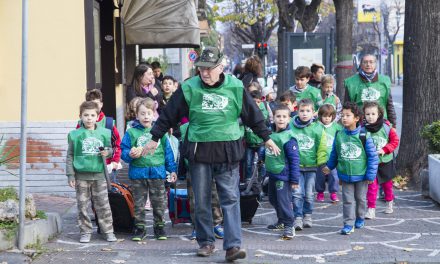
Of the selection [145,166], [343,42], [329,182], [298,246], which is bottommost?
[298,246]

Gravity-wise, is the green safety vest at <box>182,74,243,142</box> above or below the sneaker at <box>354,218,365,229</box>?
above

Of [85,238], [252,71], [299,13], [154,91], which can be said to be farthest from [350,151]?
[299,13]

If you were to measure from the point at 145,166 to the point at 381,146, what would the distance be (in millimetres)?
2900

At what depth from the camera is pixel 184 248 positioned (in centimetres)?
806

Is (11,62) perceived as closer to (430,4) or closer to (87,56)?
(87,56)

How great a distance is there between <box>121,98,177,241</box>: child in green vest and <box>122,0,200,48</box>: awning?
19.5 ft

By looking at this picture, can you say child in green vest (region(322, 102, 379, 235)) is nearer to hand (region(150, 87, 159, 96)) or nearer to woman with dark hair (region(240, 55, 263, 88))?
hand (region(150, 87, 159, 96))

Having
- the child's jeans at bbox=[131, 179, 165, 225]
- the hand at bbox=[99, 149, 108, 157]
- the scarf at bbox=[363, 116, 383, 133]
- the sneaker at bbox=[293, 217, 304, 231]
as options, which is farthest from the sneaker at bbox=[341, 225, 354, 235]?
the hand at bbox=[99, 149, 108, 157]

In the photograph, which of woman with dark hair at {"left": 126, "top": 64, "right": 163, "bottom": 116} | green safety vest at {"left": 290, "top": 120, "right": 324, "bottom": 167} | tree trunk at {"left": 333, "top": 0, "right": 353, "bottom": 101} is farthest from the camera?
tree trunk at {"left": 333, "top": 0, "right": 353, "bottom": 101}

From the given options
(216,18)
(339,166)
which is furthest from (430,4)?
(216,18)

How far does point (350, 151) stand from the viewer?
895 cm

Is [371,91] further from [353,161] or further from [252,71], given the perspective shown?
[252,71]

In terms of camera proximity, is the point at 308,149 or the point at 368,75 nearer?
the point at 308,149

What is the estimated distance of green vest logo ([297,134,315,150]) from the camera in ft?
30.5
